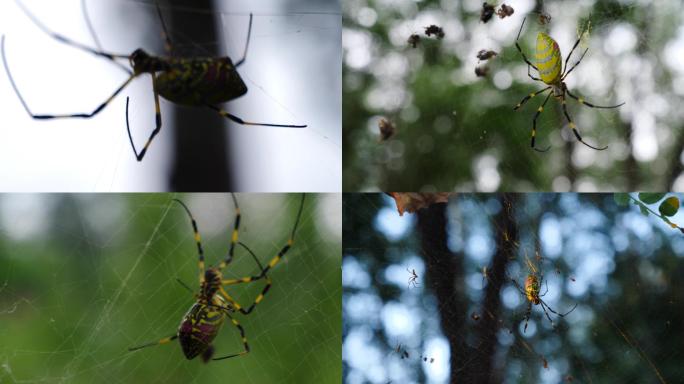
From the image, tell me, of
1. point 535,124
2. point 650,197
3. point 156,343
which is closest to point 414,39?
point 535,124

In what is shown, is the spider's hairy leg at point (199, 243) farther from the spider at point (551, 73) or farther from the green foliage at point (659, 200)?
the green foliage at point (659, 200)

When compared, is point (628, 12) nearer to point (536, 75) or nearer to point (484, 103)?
point (536, 75)

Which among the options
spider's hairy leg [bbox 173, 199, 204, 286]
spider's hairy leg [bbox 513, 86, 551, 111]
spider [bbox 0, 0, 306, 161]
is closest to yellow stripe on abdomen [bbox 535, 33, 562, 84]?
spider's hairy leg [bbox 513, 86, 551, 111]

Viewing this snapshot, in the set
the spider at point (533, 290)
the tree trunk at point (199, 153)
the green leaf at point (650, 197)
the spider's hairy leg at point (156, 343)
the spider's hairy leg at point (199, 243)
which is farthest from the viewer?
the spider at point (533, 290)

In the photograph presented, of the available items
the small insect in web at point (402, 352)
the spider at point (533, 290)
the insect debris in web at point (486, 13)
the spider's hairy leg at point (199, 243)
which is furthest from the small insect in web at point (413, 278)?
the insect debris in web at point (486, 13)

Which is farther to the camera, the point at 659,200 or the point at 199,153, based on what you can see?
the point at 199,153

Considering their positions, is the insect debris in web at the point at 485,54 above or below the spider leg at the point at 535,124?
above

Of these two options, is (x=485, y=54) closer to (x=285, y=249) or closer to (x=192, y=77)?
(x=285, y=249)

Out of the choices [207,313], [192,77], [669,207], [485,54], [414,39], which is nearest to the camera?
[192,77]
